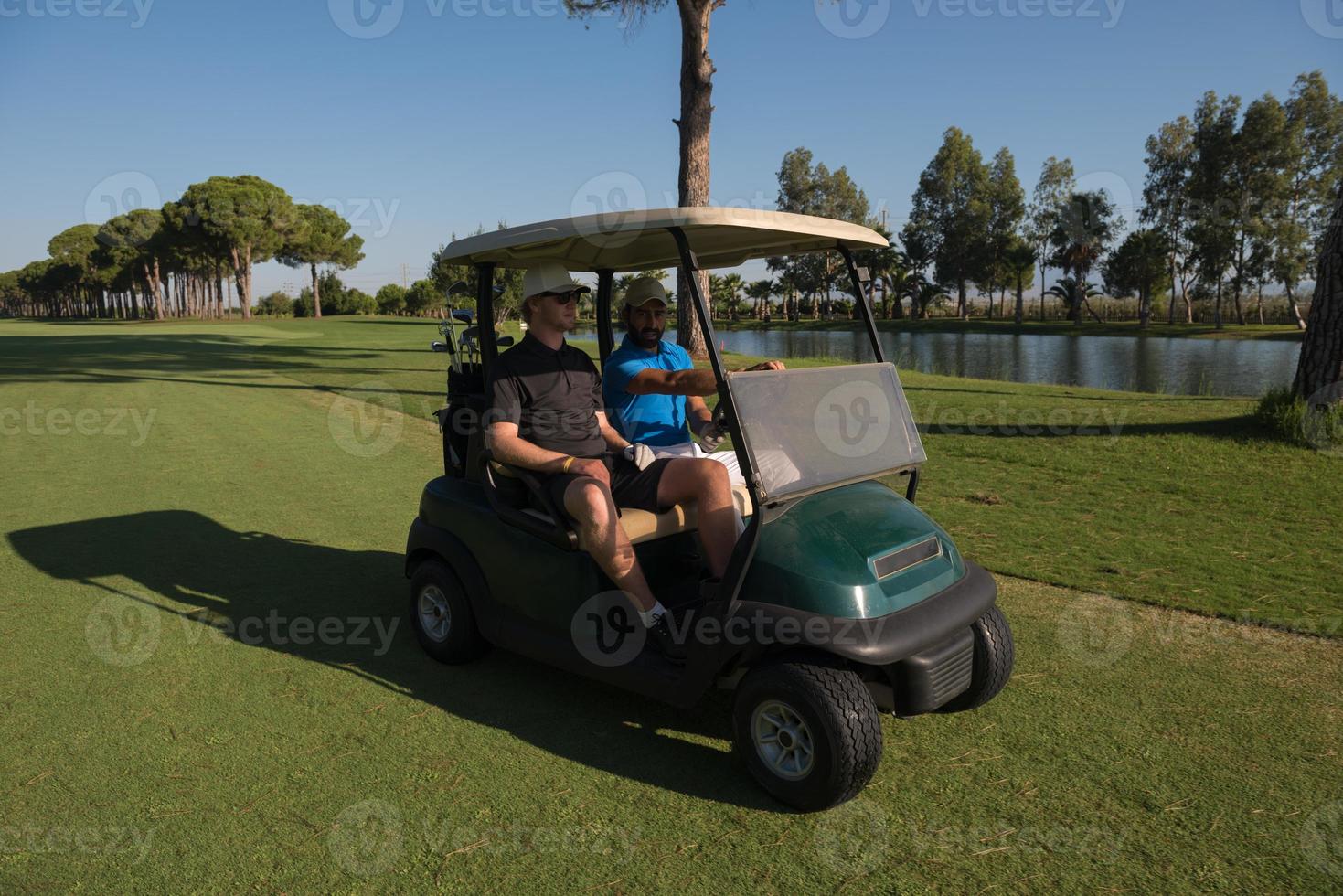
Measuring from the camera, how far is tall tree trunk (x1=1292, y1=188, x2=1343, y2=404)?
786cm

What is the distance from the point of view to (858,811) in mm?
2850

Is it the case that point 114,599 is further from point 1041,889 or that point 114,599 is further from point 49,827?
point 1041,889

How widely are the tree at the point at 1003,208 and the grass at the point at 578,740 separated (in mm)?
70779

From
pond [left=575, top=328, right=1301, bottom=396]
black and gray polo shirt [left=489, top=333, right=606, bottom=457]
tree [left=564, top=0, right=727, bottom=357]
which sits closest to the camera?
black and gray polo shirt [left=489, top=333, right=606, bottom=457]

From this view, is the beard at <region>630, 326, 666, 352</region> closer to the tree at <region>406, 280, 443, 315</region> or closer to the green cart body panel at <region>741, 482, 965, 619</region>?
the green cart body panel at <region>741, 482, 965, 619</region>

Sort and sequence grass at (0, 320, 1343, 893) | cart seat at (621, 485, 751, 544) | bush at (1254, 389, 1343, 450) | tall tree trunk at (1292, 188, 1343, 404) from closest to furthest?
grass at (0, 320, 1343, 893)
cart seat at (621, 485, 751, 544)
bush at (1254, 389, 1343, 450)
tall tree trunk at (1292, 188, 1343, 404)

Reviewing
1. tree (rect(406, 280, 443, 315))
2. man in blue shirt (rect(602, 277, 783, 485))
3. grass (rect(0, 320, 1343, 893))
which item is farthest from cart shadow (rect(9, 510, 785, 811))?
tree (rect(406, 280, 443, 315))

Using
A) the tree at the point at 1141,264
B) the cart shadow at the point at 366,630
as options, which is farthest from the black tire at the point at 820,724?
the tree at the point at 1141,264

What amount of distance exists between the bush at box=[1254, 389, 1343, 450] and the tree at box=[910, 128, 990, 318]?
67.7 meters

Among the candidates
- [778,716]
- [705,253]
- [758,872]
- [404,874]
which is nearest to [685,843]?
[758,872]

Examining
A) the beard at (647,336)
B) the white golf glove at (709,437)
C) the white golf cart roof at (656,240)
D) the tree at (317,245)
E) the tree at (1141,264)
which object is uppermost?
the tree at (317,245)

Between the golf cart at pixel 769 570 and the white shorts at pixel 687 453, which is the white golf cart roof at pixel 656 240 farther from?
the white shorts at pixel 687 453

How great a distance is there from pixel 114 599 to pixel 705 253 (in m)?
3.66

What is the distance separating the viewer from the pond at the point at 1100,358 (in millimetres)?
20375
